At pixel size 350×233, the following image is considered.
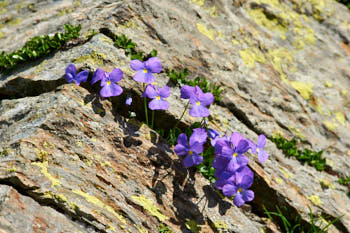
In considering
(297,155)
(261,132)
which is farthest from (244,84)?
(297,155)

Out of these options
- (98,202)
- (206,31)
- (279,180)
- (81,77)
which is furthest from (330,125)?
(98,202)

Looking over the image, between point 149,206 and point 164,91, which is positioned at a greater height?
point 164,91

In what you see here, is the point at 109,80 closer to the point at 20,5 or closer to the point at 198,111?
the point at 198,111

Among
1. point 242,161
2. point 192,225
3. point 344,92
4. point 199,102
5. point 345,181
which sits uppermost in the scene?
point 344,92

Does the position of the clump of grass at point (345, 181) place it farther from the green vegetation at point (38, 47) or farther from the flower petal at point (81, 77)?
the green vegetation at point (38, 47)

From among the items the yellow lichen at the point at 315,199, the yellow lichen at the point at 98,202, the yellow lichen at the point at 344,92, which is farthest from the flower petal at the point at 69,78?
the yellow lichen at the point at 344,92

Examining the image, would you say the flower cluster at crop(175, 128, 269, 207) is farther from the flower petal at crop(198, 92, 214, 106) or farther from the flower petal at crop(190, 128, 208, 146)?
the flower petal at crop(198, 92, 214, 106)

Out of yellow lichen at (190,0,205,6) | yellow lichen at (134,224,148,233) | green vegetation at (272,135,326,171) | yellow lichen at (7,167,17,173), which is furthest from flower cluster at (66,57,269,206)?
yellow lichen at (190,0,205,6)
